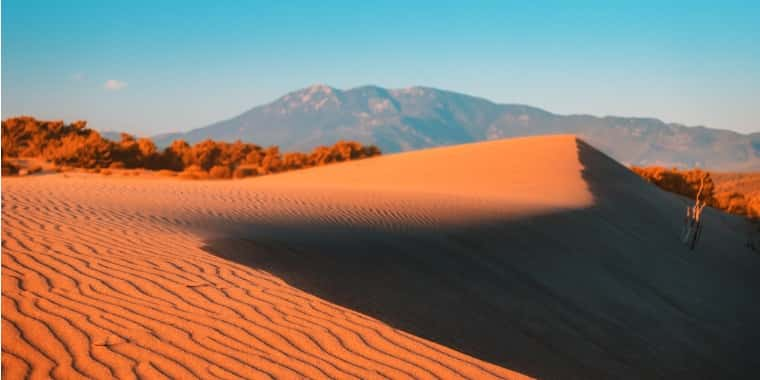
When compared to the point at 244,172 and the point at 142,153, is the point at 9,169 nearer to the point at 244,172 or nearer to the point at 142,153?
the point at 142,153

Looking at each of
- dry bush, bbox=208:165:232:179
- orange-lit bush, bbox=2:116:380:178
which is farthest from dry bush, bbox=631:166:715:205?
dry bush, bbox=208:165:232:179

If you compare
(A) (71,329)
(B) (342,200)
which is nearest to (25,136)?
(B) (342,200)

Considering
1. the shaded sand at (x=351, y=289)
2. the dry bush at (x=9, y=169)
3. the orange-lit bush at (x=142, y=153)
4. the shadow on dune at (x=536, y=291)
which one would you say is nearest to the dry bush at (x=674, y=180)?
the orange-lit bush at (x=142, y=153)

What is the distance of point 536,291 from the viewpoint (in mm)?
7969

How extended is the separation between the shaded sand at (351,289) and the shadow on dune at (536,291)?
0.14ft

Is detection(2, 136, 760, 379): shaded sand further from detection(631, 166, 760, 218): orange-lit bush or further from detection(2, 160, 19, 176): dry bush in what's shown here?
detection(631, 166, 760, 218): orange-lit bush

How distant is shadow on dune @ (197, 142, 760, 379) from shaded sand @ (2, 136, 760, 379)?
4cm

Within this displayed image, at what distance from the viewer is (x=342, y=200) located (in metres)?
13.8

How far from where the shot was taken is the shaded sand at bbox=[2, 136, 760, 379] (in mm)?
3809

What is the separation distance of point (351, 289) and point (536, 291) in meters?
2.96

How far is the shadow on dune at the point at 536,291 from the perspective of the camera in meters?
5.82

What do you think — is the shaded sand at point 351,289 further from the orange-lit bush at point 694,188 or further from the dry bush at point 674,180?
the dry bush at point 674,180

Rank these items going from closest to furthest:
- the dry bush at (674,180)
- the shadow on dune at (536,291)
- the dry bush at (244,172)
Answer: the shadow on dune at (536,291), the dry bush at (244,172), the dry bush at (674,180)

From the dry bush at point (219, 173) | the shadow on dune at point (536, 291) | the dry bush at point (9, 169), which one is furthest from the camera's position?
the dry bush at point (219, 173)
